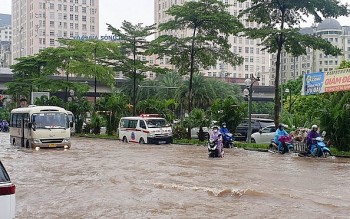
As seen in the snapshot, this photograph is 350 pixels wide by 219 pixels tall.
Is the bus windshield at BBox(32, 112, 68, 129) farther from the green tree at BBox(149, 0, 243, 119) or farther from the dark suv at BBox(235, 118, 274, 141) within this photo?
the dark suv at BBox(235, 118, 274, 141)

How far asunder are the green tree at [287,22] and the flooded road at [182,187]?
350 inches

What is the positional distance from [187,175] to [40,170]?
228 inches

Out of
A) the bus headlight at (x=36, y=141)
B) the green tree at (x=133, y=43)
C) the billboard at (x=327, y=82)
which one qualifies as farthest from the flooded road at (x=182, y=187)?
the green tree at (x=133, y=43)

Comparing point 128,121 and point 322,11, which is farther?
point 128,121

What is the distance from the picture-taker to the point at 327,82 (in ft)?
89.0

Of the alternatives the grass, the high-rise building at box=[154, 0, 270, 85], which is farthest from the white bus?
the high-rise building at box=[154, 0, 270, 85]

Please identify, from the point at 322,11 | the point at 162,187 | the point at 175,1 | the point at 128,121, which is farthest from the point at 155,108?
the point at 175,1

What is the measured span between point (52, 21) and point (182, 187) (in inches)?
5054

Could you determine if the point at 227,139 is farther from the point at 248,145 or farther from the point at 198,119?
the point at 198,119

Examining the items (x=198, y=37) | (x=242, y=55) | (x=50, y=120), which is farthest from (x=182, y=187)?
(x=242, y=55)

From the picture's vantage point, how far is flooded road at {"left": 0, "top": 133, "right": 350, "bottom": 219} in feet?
35.8

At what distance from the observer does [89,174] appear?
1744 centimetres

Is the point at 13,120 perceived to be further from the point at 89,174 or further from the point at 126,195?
the point at 126,195

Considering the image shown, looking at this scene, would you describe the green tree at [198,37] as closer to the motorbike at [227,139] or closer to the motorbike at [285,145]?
the motorbike at [227,139]
